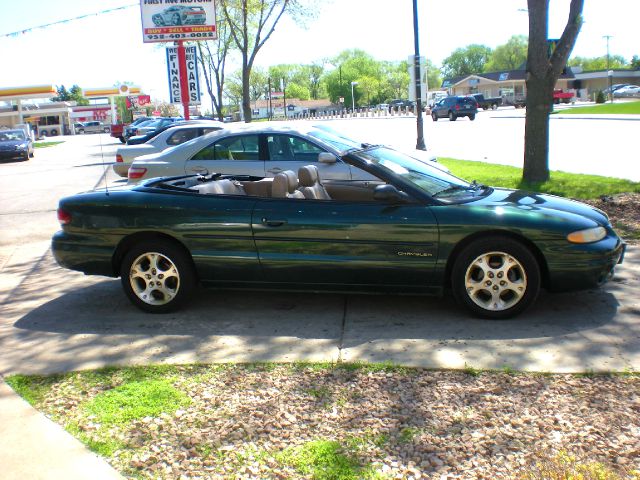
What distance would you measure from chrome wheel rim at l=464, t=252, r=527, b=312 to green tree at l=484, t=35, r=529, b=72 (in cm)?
14524

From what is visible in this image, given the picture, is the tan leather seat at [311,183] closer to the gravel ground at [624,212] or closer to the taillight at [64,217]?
the taillight at [64,217]

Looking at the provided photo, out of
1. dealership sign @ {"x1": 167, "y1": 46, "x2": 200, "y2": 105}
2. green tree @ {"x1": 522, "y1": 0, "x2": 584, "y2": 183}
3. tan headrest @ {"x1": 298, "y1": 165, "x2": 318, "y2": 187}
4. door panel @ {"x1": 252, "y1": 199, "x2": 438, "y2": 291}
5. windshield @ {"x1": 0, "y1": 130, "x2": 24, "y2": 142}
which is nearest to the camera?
door panel @ {"x1": 252, "y1": 199, "x2": 438, "y2": 291}

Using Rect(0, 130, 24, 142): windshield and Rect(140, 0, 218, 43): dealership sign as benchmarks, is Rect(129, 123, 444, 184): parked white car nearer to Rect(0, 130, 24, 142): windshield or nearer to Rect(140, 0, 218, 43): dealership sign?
Rect(140, 0, 218, 43): dealership sign

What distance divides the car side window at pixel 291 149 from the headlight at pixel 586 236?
498cm

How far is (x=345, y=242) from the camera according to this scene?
542 centimetres

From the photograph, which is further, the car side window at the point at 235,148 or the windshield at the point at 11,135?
the windshield at the point at 11,135

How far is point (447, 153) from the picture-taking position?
70.6 feet

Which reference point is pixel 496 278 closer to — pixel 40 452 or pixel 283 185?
pixel 283 185

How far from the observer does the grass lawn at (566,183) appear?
420 inches

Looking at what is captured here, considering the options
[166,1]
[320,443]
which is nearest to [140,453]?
[320,443]

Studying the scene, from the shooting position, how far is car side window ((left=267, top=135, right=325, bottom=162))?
9703mm

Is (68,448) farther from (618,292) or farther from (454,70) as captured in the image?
(454,70)

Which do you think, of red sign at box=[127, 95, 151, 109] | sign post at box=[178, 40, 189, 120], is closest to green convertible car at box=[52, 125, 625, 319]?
sign post at box=[178, 40, 189, 120]

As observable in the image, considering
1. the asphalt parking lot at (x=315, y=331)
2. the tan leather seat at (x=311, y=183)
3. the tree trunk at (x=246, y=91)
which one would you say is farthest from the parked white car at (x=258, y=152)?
the tree trunk at (x=246, y=91)
